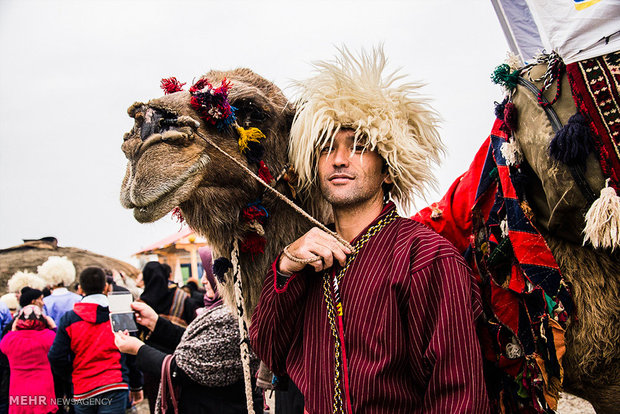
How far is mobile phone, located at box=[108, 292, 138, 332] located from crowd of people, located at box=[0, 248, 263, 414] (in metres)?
0.08

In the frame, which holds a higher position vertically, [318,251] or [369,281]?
[318,251]

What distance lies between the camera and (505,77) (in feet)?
6.61

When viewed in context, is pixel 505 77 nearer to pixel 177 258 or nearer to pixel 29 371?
pixel 29 371

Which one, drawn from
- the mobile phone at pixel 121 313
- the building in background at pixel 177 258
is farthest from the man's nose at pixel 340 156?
the building in background at pixel 177 258

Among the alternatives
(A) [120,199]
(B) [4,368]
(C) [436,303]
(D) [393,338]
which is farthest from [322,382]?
(B) [4,368]

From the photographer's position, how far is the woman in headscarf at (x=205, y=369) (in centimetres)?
293

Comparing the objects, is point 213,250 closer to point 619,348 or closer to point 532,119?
point 532,119

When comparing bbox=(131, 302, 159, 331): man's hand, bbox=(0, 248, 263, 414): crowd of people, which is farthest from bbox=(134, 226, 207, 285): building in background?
bbox=(131, 302, 159, 331): man's hand

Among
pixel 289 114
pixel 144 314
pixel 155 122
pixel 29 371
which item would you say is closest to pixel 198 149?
pixel 155 122

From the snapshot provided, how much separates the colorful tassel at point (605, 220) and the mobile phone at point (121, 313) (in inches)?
120

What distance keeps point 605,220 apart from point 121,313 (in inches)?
124

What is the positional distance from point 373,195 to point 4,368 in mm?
6113

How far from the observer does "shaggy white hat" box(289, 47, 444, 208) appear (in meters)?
1.91

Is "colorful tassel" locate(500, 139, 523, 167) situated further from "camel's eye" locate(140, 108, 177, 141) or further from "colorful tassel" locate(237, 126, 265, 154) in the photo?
"camel's eye" locate(140, 108, 177, 141)
